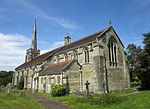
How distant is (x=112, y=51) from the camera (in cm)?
A: 3275

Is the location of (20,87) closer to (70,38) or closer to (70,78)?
(70,38)

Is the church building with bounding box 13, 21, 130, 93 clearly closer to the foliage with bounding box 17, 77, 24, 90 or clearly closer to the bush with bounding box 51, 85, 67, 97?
the bush with bounding box 51, 85, 67, 97

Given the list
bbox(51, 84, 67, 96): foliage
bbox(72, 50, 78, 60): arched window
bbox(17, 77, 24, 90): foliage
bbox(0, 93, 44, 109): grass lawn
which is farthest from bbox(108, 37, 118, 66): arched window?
bbox(17, 77, 24, 90): foliage

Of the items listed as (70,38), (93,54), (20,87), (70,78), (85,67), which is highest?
(70,38)

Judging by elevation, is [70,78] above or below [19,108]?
above

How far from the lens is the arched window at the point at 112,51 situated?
31.9 metres

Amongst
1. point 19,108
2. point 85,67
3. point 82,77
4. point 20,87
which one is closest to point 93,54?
point 85,67

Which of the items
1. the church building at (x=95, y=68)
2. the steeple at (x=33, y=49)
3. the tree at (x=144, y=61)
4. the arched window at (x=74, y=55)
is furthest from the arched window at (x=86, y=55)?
the steeple at (x=33, y=49)

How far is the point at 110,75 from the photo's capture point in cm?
3070

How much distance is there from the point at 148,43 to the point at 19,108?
69.6 ft

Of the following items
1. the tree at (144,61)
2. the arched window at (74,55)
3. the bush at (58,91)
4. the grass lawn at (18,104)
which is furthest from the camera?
the arched window at (74,55)

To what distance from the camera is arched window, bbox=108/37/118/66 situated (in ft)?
105

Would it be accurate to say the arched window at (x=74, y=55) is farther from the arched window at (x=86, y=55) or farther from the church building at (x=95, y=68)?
the arched window at (x=86, y=55)

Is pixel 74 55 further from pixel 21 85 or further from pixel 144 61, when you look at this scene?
pixel 21 85
